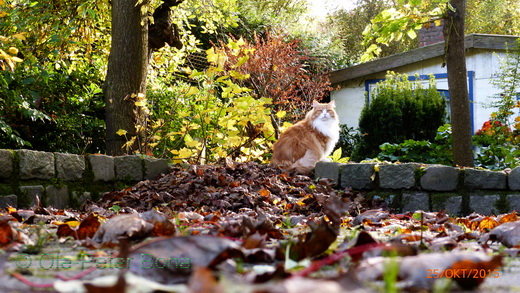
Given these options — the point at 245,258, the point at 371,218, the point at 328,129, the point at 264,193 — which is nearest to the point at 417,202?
the point at 264,193

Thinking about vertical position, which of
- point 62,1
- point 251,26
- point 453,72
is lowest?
point 453,72

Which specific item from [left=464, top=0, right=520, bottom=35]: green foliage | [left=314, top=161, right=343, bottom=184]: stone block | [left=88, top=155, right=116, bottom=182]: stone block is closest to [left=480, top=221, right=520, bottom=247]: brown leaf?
[left=314, top=161, right=343, bottom=184]: stone block

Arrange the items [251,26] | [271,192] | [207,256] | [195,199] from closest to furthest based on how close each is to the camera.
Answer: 1. [207,256]
2. [195,199]
3. [271,192]
4. [251,26]

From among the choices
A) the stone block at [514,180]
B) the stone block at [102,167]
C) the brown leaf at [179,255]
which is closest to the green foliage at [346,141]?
the stone block at [514,180]

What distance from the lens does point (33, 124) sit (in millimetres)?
6246

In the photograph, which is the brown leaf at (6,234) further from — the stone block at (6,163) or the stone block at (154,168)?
the stone block at (154,168)

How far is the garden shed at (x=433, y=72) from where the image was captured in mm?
10758

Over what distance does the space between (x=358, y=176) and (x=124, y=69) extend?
292 cm

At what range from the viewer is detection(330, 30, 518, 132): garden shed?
1076 centimetres

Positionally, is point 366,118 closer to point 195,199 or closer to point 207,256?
point 195,199

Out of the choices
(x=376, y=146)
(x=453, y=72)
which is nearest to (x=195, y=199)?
(x=453, y=72)

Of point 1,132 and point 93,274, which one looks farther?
point 1,132

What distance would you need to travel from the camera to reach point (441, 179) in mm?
4641

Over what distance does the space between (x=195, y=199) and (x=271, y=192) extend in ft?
2.33
